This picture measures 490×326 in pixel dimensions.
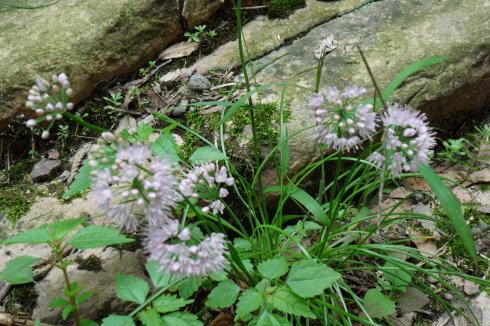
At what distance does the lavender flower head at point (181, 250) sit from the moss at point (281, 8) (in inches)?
85.3

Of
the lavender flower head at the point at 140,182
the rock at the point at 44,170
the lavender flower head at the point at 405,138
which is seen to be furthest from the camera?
the rock at the point at 44,170

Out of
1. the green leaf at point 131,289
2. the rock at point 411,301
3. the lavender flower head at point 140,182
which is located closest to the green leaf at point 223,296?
the green leaf at point 131,289

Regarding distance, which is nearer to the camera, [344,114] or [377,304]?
[344,114]

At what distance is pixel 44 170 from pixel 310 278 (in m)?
1.62

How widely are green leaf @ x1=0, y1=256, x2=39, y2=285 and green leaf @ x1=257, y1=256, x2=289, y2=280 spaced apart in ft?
2.61

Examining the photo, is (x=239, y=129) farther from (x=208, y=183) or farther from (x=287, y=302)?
(x=287, y=302)

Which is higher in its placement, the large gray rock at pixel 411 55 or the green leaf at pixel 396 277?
the large gray rock at pixel 411 55

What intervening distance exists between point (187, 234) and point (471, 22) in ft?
8.22

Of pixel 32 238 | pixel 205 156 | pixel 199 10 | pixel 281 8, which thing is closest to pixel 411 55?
pixel 281 8

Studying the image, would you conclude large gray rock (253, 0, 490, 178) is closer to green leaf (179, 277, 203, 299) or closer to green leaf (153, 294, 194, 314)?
green leaf (179, 277, 203, 299)

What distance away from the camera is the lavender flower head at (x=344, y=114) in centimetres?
150

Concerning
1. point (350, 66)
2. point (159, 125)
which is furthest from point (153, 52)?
point (350, 66)

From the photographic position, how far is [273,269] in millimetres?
1638

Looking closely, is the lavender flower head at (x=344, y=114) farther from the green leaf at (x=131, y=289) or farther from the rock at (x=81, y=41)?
the rock at (x=81, y=41)
